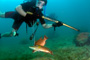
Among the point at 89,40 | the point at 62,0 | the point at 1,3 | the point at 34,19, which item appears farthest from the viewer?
the point at 62,0

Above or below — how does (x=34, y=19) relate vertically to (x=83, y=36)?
above

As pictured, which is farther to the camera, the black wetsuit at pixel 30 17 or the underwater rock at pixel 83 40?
the underwater rock at pixel 83 40

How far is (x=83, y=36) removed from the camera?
1048cm

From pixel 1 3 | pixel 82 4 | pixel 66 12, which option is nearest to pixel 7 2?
pixel 1 3

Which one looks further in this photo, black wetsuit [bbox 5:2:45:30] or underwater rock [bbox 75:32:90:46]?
underwater rock [bbox 75:32:90:46]

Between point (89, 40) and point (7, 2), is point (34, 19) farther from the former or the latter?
point (7, 2)

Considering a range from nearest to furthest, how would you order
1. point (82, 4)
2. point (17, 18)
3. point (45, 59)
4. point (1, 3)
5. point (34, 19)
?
point (45, 59), point (34, 19), point (17, 18), point (82, 4), point (1, 3)

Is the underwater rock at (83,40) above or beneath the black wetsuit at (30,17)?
beneath

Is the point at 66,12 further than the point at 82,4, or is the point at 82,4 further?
the point at 66,12

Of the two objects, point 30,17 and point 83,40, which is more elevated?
point 30,17

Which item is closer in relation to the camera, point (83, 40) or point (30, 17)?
point (30, 17)

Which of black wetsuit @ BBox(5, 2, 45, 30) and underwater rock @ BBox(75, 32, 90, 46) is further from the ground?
black wetsuit @ BBox(5, 2, 45, 30)

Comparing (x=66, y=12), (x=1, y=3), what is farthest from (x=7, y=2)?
(x=66, y=12)

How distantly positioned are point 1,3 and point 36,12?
122m
